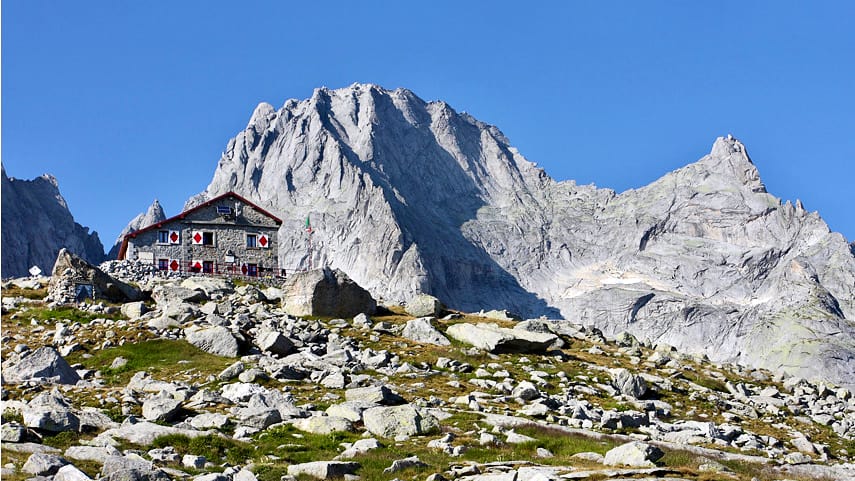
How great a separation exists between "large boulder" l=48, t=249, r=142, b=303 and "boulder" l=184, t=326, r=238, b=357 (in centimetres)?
1608

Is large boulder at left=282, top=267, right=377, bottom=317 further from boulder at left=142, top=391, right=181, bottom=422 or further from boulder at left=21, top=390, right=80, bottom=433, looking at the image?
boulder at left=21, top=390, right=80, bottom=433

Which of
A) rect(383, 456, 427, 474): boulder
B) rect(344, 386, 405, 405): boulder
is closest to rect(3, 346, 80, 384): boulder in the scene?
rect(344, 386, 405, 405): boulder

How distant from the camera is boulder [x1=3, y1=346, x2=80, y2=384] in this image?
124 ft

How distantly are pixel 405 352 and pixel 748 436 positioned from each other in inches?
784

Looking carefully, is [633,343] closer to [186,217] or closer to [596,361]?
[596,361]

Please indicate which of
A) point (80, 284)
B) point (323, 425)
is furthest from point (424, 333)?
point (323, 425)

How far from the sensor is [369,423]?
1115 inches

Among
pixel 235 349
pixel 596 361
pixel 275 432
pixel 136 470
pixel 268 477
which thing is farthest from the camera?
pixel 596 361

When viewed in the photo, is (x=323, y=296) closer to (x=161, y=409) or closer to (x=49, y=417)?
(x=161, y=409)

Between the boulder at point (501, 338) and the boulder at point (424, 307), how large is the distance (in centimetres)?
992

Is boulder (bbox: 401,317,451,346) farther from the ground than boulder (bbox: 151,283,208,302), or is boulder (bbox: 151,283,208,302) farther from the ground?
boulder (bbox: 151,283,208,302)

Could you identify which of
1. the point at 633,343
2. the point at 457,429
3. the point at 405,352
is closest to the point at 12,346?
the point at 405,352

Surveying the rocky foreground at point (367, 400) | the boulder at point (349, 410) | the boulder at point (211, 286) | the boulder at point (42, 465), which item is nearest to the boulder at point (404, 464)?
the rocky foreground at point (367, 400)

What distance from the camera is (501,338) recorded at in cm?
5106
